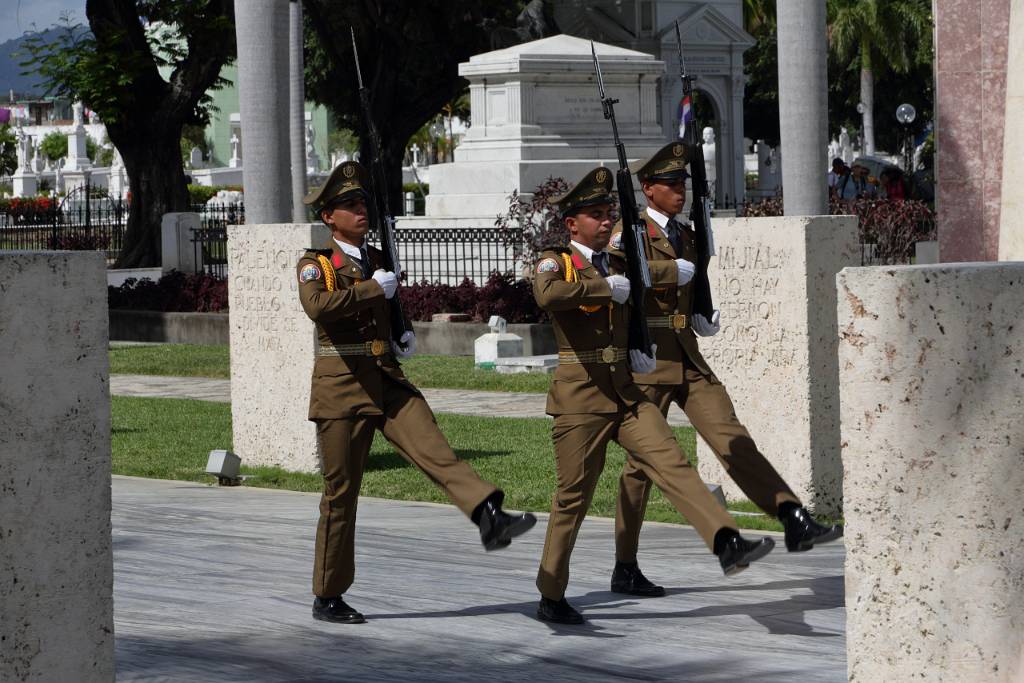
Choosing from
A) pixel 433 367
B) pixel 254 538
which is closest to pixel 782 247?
pixel 254 538

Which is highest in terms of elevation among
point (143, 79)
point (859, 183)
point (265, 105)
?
point (143, 79)

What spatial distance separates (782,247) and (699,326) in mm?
2193

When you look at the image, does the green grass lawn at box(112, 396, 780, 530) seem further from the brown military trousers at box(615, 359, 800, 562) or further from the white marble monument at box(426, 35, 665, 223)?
the white marble monument at box(426, 35, 665, 223)

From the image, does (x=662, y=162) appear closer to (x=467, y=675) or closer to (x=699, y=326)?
(x=699, y=326)

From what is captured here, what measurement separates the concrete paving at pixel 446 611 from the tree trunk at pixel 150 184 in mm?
22218

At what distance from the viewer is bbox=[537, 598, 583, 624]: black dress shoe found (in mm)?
7242

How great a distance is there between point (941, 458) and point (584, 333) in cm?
335

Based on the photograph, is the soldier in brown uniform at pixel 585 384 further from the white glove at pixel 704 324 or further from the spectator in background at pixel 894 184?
the spectator in background at pixel 894 184

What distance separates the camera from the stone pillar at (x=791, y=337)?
9953 mm

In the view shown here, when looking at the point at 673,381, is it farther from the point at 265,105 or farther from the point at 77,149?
the point at 77,149

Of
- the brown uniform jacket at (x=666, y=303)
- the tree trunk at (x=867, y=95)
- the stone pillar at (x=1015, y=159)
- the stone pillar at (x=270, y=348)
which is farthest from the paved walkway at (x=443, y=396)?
the tree trunk at (x=867, y=95)

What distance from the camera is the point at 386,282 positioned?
7.32 m

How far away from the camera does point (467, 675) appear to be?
254 inches

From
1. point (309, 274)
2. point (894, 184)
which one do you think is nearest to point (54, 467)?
point (309, 274)
